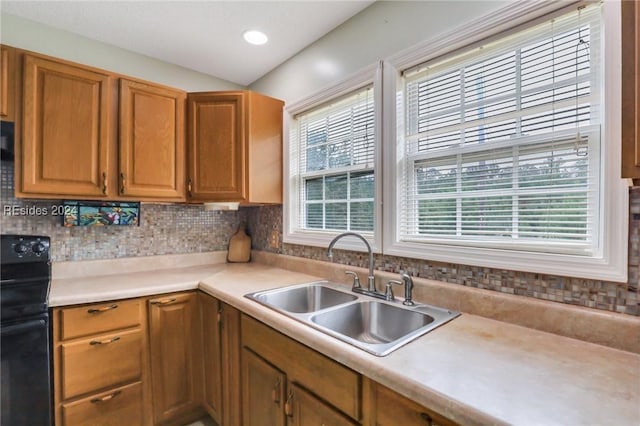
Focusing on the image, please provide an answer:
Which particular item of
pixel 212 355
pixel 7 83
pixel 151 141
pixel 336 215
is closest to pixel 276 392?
pixel 212 355

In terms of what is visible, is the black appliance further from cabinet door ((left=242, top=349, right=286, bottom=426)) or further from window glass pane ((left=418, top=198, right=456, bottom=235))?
window glass pane ((left=418, top=198, right=456, bottom=235))

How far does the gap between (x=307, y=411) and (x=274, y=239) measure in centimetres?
152

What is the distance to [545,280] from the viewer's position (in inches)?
44.7

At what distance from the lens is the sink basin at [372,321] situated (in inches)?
53.2

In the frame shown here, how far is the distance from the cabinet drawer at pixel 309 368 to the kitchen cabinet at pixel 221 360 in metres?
0.21

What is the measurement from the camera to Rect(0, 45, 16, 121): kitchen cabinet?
1.57 m

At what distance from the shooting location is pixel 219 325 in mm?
1736

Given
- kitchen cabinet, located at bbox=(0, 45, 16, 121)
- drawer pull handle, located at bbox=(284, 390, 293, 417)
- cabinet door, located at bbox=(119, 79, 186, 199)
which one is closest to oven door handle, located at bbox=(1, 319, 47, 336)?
cabinet door, located at bbox=(119, 79, 186, 199)

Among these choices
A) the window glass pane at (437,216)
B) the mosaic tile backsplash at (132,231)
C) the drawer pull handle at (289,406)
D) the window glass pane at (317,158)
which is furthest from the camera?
the window glass pane at (317,158)

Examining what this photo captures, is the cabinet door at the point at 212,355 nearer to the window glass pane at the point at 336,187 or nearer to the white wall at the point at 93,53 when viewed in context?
the window glass pane at the point at 336,187

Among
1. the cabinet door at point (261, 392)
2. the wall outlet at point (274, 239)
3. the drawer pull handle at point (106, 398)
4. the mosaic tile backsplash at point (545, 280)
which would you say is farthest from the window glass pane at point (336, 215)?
the drawer pull handle at point (106, 398)

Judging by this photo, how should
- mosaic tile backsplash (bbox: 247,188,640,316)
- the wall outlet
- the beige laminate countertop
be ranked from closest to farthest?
the beige laminate countertop
mosaic tile backsplash (bbox: 247,188,640,316)
the wall outlet

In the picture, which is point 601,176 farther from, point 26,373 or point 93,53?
point 93,53

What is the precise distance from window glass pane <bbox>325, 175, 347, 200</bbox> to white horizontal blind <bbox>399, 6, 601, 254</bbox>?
49 cm
